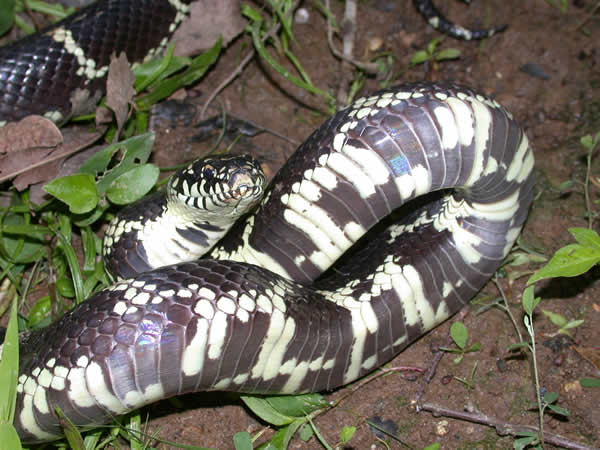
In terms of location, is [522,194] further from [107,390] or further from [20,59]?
[20,59]

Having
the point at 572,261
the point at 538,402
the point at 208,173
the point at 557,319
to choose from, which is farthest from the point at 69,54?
the point at 538,402

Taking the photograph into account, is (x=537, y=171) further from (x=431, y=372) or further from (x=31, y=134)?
(x=31, y=134)

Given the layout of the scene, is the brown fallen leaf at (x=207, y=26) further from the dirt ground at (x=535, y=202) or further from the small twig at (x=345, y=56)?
the small twig at (x=345, y=56)

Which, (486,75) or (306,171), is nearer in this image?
(306,171)

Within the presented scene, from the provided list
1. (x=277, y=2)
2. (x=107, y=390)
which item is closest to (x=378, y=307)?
(x=107, y=390)

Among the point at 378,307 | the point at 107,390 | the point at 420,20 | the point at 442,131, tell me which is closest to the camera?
the point at 107,390

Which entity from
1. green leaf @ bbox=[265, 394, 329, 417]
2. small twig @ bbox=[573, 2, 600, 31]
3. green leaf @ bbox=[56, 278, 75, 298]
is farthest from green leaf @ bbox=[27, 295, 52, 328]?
small twig @ bbox=[573, 2, 600, 31]

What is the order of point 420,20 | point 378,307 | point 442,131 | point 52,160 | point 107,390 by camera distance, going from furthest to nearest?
point 420,20 → point 52,160 → point 378,307 → point 442,131 → point 107,390
